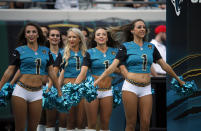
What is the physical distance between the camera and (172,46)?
7.74 metres

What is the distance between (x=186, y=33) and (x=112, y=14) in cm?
592

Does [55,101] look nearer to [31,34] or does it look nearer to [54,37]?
[31,34]

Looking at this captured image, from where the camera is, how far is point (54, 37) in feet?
32.6

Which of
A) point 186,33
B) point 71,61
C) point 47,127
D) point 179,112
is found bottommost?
point 47,127

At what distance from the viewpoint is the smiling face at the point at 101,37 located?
8539 millimetres

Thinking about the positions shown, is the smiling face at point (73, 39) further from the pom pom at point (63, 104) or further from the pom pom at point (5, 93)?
the pom pom at point (5, 93)

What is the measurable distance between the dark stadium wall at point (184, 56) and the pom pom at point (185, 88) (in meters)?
0.08

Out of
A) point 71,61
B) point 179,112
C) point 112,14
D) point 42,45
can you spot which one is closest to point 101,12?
point 112,14

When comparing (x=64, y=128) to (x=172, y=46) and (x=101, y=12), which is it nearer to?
(x=172, y=46)

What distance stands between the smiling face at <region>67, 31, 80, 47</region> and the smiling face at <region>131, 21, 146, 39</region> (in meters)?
1.74

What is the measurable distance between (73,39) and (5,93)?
210 cm

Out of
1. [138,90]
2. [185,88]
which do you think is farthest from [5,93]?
[185,88]

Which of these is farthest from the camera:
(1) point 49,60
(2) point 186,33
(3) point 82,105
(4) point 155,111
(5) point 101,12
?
(5) point 101,12

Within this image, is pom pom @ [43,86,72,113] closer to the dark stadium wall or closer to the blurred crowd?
the dark stadium wall
